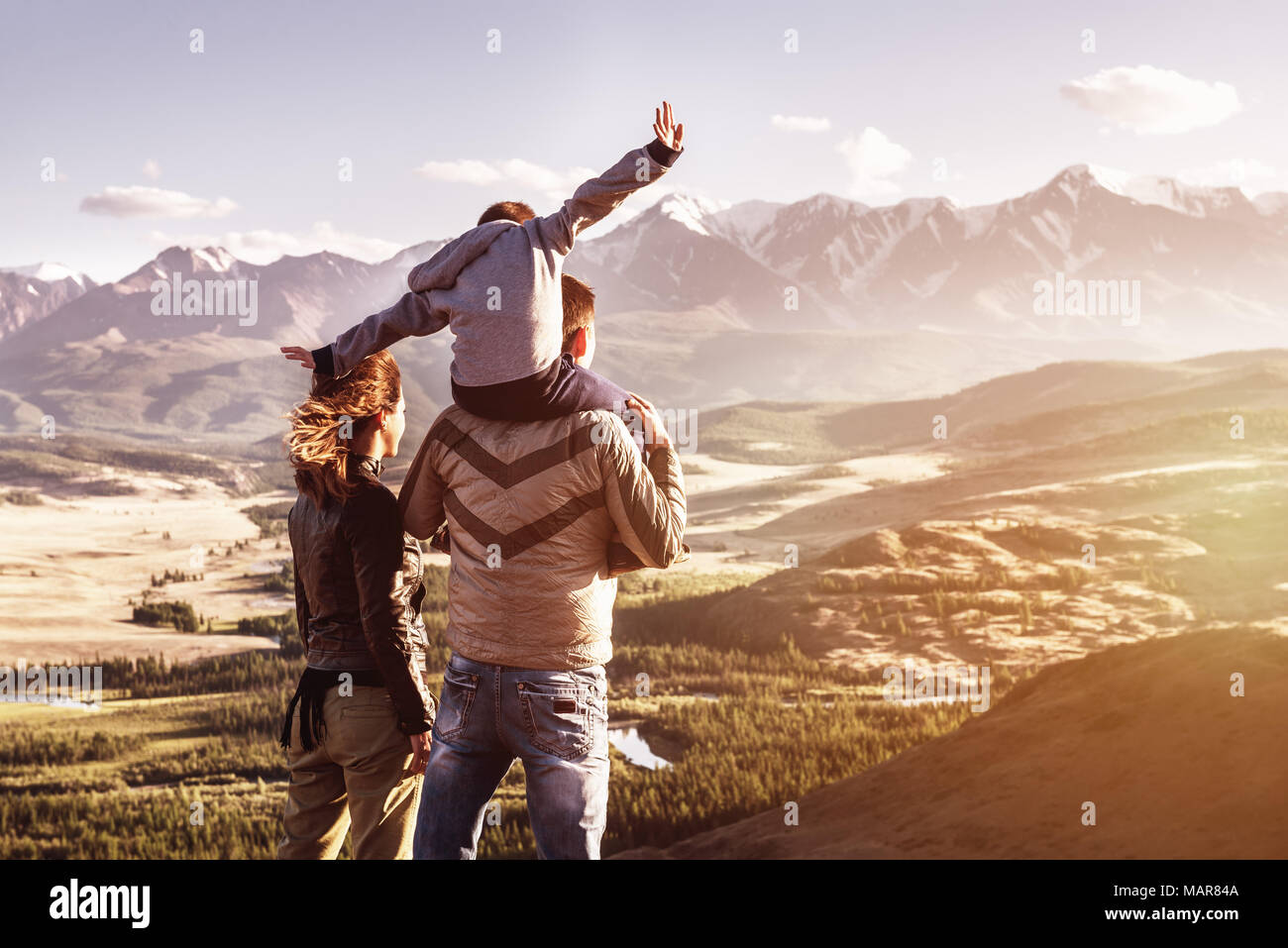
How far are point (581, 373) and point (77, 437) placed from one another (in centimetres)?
16579

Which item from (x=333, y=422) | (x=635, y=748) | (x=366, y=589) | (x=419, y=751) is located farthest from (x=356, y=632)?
(x=635, y=748)

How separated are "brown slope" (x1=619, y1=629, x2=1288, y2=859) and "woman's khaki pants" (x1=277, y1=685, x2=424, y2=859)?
3.41 metres

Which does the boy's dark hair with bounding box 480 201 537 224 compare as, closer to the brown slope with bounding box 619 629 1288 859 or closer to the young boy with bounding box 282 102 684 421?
the young boy with bounding box 282 102 684 421

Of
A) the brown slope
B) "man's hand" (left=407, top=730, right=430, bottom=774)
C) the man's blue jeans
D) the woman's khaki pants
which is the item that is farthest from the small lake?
the man's blue jeans

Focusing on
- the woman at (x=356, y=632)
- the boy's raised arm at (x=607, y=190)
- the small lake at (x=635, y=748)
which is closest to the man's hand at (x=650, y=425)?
the boy's raised arm at (x=607, y=190)

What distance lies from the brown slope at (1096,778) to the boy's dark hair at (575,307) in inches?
150

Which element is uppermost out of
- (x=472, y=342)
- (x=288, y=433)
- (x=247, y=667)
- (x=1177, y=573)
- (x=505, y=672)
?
(x=472, y=342)

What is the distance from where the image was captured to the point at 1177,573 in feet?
69.0

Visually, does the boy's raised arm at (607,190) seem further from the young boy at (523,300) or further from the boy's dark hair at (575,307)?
the boy's dark hair at (575,307)

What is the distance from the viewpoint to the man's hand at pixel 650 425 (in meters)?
3.02

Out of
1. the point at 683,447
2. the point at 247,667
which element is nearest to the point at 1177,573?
the point at 247,667

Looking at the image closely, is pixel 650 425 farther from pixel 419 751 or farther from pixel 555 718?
pixel 419 751

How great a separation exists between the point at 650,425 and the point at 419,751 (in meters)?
1.50
